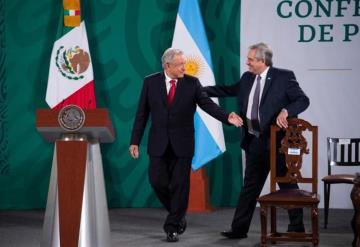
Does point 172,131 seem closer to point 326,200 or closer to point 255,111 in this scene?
point 255,111

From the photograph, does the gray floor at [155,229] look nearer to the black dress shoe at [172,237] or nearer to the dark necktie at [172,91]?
the black dress shoe at [172,237]

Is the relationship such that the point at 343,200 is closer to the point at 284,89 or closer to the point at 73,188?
the point at 284,89

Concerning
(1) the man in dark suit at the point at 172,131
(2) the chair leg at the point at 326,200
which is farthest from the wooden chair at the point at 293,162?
(2) the chair leg at the point at 326,200

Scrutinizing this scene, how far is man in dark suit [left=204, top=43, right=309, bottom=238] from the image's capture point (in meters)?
5.53

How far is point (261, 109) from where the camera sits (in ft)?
18.2

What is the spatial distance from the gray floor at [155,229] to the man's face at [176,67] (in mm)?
1298

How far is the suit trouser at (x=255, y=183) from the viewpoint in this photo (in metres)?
5.58

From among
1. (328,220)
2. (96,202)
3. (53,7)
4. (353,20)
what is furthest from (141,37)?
(96,202)

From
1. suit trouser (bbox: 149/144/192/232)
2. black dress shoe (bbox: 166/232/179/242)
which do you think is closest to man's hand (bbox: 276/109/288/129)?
suit trouser (bbox: 149/144/192/232)

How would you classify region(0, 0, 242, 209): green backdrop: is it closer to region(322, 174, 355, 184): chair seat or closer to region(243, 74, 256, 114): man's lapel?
region(322, 174, 355, 184): chair seat

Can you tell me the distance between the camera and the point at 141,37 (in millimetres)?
7898

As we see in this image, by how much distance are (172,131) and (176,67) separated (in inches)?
19.5

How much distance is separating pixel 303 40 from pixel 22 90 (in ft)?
10.1

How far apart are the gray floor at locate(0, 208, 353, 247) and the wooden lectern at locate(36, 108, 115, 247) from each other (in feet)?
5.26
